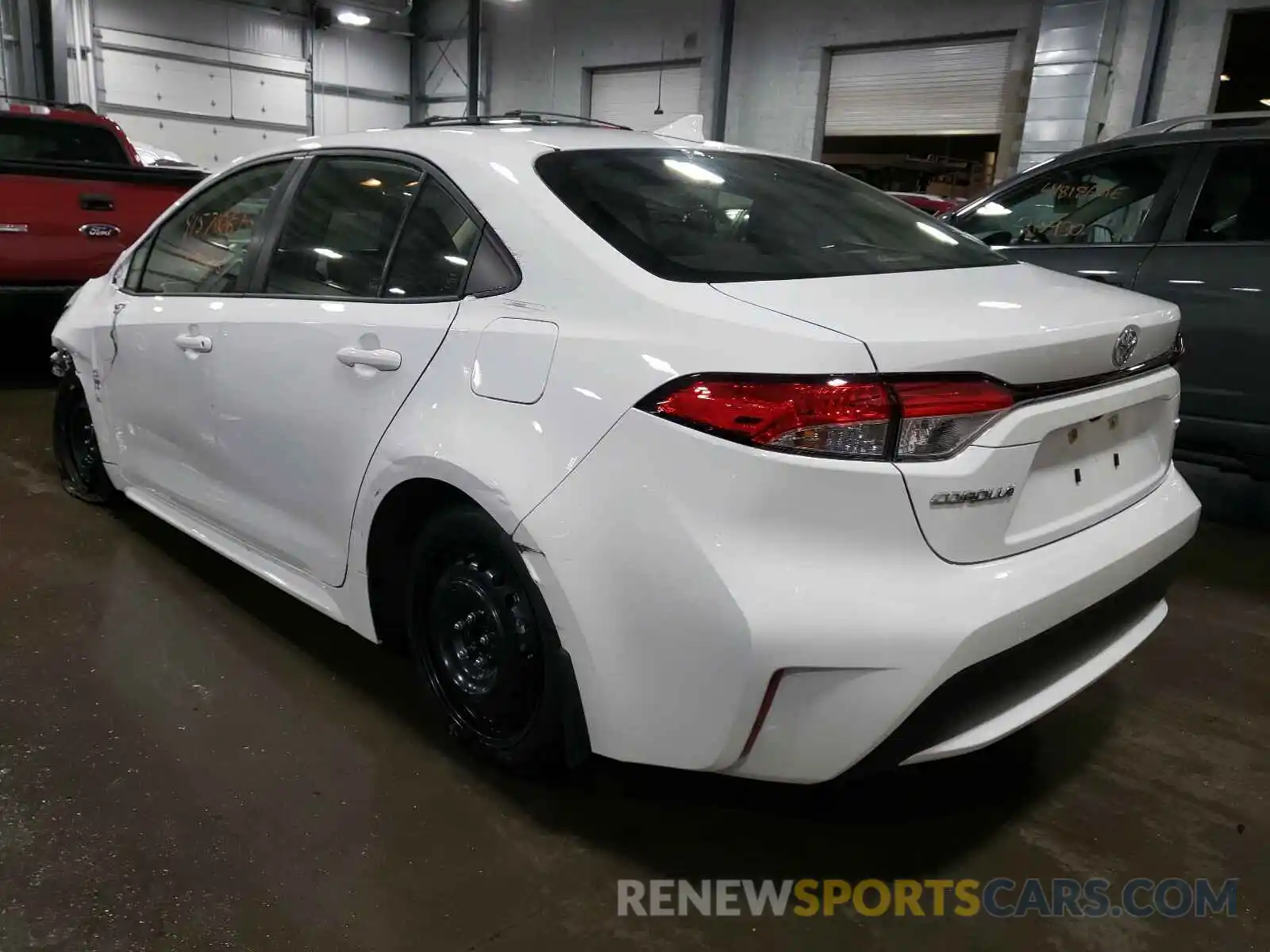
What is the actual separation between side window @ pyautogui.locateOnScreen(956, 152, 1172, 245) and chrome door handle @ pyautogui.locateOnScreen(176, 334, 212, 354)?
3294 millimetres

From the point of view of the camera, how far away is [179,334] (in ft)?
9.47

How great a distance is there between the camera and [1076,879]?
1.95m

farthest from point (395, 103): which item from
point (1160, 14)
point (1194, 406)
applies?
point (1194, 406)

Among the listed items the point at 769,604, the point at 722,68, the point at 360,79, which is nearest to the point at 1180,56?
the point at 722,68

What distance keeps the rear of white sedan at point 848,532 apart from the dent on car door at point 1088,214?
238 centimetres

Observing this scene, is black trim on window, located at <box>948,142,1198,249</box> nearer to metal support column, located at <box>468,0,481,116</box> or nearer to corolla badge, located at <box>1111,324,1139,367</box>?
corolla badge, located at <box>1111,324,1139,367</box>

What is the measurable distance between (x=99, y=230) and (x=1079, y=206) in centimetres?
548

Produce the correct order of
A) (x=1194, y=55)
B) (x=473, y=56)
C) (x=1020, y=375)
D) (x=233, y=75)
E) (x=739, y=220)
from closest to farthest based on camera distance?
1. (x=1020, y=375)
2. (x=739, y=220)
3. (x=1194, y=55)
4. (x=233, y=75)
5. (x=473, y=56)

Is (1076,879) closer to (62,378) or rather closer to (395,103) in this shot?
(62,378)

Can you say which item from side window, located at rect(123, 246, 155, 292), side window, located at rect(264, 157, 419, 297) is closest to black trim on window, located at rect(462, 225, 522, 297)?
side window, located at rect(264, 157, 419, 297)

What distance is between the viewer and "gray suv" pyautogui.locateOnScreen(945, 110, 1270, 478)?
12.1 feet

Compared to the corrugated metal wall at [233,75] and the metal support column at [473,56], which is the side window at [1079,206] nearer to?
the metal support column at [473,56]

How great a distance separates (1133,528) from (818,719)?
86cm

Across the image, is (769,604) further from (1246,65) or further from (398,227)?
(1246,65)
